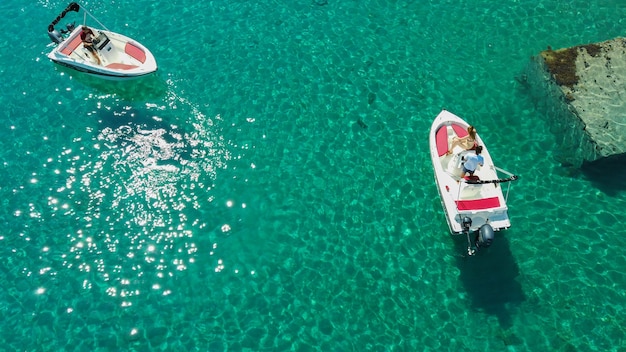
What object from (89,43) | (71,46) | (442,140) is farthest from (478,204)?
(71,46)

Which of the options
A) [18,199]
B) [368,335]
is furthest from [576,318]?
[18,199]

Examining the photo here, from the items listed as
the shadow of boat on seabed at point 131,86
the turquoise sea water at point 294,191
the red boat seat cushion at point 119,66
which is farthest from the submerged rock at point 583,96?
the red boat seat cushion at point 119,66

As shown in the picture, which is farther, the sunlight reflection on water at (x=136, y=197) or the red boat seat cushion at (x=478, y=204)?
the sunlight reflection on water at (x=136, y=197)

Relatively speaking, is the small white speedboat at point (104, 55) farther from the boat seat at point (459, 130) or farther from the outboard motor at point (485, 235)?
the outboard motor at point (485, 235)

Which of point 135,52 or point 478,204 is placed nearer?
point 478,204

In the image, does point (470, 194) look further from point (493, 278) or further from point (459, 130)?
point (459, 130)

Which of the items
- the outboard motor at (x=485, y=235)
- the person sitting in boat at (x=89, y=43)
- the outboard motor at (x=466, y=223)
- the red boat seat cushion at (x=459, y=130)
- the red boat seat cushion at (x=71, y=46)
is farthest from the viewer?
the red boat seat cushion at (x=71, y=46)

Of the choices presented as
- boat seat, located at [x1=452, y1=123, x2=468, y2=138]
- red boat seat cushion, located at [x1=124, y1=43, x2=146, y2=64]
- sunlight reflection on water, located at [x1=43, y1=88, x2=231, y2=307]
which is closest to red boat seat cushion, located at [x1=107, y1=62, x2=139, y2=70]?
red boat seat cushion, located at [x1=124, y1=43, x2=146, y2=64]
